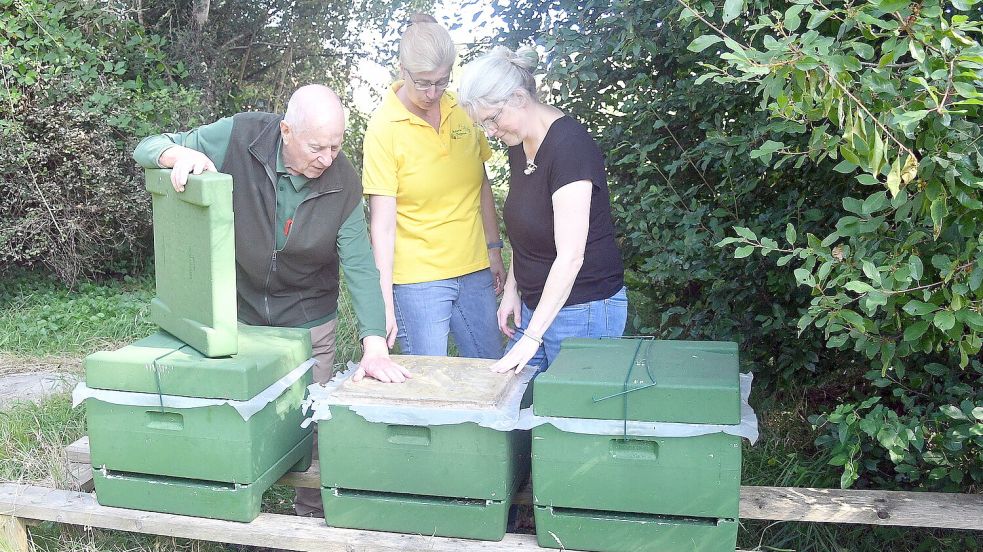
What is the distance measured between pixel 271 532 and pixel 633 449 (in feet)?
3.67

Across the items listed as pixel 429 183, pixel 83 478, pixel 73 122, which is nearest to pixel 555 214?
pixel 429 183

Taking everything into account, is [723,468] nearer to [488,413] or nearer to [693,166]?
[488,413]

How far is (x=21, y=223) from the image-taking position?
637 cm

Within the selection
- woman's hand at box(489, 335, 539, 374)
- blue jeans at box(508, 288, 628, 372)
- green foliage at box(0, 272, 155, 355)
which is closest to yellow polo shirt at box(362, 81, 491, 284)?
blue jeans at box(508, 288, 628, 372)

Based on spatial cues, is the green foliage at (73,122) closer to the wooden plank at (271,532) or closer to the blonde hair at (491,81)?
the wooden plank at (271,532)

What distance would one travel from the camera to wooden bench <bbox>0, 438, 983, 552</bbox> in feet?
8.41

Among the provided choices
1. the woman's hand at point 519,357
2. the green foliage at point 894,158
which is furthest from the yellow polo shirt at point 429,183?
the green foliage at point 894,158

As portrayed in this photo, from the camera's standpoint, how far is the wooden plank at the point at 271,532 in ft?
8.33

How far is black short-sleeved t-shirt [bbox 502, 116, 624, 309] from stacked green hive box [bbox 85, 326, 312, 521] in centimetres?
91

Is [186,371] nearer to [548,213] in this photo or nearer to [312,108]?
[312,108]

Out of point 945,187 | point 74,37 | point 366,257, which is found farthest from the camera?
point 74,37

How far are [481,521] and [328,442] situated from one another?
50cm

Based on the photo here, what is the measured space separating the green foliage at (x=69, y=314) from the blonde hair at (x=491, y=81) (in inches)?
154

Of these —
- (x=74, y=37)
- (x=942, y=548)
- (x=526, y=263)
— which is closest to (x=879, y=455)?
(x=942, y=548)
